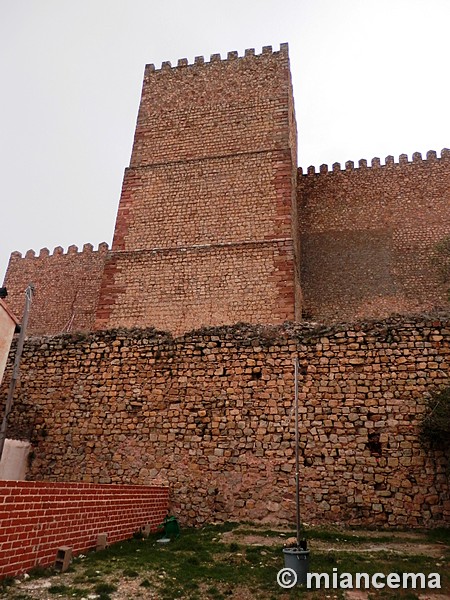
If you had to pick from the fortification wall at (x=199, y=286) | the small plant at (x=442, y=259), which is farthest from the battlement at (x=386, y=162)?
the fortification wall at (x=199, y=286)

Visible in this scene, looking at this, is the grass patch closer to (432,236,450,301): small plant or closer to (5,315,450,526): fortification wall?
(5,315,450,526): fortification wall

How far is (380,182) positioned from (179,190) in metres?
7.95

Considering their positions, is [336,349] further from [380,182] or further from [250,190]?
[380,182]

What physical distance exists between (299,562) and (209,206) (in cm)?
1162

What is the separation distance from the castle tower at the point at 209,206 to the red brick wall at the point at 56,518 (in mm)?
7384

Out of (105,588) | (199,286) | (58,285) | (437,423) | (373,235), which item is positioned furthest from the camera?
(58,285)

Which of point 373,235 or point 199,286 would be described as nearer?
point 199,286

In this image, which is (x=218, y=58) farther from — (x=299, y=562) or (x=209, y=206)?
(x=299, y=562)

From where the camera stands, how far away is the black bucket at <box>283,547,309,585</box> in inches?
184

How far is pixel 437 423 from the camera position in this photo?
282 inches

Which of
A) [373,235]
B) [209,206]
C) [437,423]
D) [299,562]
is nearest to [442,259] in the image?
[373,235]

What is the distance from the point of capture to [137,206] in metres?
15.7

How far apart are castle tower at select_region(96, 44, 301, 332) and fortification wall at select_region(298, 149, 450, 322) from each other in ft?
10.9

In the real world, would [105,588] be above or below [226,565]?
below
